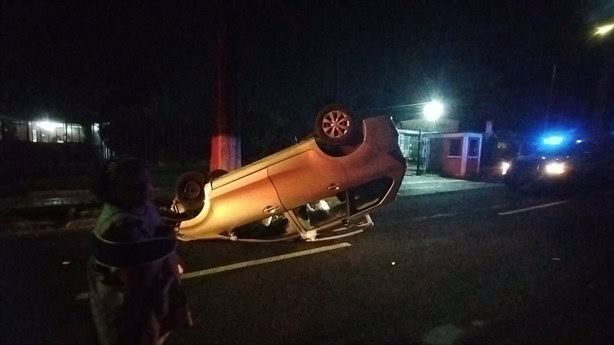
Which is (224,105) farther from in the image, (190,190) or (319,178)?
(319,178)

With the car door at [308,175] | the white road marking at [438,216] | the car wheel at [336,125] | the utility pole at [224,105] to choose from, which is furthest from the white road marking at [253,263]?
the utility pole at [224,105]

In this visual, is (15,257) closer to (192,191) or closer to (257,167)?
(192,191)

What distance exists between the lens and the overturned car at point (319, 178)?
517 centimetres

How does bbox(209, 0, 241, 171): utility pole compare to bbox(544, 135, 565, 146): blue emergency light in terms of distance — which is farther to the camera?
bbox(544, 135, 565, 146): blue emergency light

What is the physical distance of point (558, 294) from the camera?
4242 mm


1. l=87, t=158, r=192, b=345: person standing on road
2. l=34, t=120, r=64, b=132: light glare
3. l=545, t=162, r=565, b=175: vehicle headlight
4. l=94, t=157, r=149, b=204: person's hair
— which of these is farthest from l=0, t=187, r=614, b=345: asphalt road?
l=34, t=120, r=64, b=132: light glare

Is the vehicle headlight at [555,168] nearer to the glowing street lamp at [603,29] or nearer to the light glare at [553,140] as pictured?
the light glare at [553,140]

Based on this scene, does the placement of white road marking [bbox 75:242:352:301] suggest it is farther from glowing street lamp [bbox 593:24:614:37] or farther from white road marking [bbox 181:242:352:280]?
glowing street lamp [bbox 593:24:614:37]

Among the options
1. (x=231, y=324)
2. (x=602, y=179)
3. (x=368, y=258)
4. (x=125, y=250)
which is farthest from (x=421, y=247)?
(x=602, y=179)

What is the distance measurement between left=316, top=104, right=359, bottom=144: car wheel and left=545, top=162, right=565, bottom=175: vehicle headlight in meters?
9.03

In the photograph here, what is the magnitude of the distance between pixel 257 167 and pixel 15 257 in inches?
140

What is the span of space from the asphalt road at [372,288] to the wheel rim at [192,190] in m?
0.80

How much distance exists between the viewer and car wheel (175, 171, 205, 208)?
574cm

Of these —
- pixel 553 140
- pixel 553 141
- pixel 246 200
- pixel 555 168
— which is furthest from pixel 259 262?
pixel 553 140
